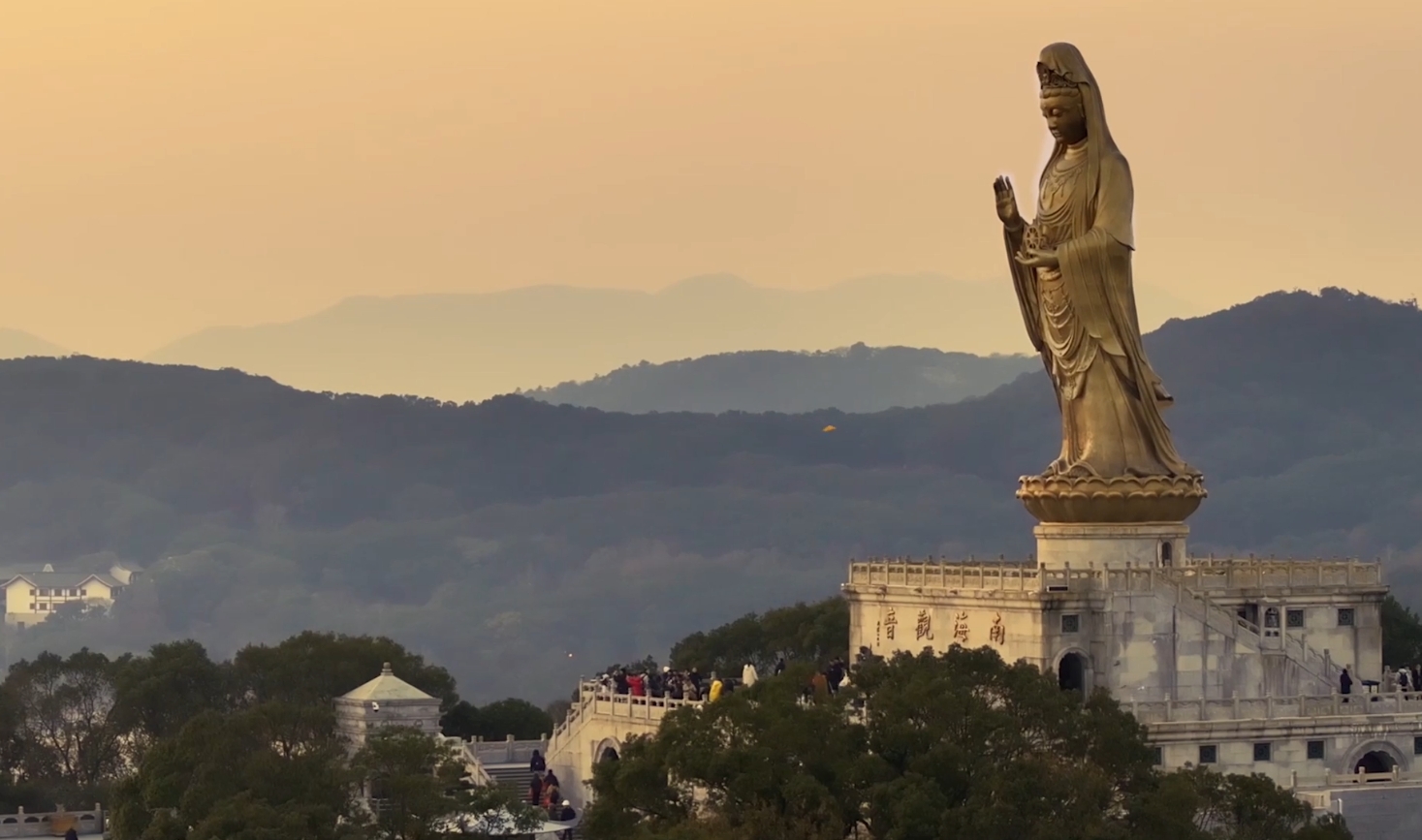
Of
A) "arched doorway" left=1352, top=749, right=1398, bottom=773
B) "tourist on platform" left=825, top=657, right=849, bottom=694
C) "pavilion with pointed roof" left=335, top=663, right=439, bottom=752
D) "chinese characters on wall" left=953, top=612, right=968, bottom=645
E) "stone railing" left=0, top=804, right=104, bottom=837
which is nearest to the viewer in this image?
"arched doorway" left=1352, top=749, right=1398, bottom=773

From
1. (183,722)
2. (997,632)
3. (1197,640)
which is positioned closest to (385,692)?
(183,722)

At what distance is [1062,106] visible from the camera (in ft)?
207

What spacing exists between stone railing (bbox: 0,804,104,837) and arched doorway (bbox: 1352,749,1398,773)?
84.8 feet

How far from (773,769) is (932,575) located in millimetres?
14128

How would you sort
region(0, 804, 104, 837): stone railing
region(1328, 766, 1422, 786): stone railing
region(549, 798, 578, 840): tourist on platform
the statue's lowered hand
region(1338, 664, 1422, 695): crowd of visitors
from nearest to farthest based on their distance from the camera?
region(549, 798, 578, 840): tourist on platform, region(1328, 766, 1422, 786): stone railing, region(1338, 664, 1422, 695): crowd of visitors, the statue's lowered hand, region(0, 804, 104, 837): stone railing

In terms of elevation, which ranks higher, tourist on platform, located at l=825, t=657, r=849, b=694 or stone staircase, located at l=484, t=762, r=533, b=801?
tourist on platform, located at l=825, t=657, r=849, b=694

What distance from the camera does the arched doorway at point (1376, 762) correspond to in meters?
60.9

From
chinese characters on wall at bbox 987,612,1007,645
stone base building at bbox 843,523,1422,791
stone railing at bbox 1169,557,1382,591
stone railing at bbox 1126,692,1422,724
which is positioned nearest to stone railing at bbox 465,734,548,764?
stone base building at bbox 843,523,1422,791

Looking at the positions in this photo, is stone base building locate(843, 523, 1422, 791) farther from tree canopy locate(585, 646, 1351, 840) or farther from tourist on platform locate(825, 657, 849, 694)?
tree canopy locate(585, 646, 1351, 840)

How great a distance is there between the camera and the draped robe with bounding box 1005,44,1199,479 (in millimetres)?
63094

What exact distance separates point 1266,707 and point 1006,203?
11351mm

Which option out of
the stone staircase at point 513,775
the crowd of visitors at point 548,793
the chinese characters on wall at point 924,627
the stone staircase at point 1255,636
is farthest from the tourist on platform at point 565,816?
the stone staircase at point 1255,636

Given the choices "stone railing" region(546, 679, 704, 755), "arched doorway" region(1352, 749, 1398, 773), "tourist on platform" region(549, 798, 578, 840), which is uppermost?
"stone railing" region(546, 679, 704, 755)

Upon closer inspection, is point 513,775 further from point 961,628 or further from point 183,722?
point 183,722
